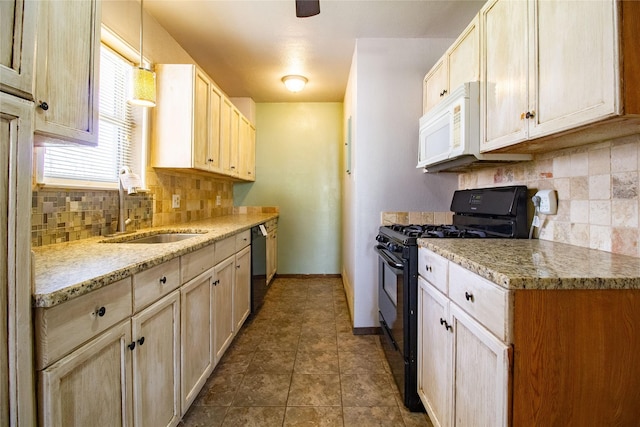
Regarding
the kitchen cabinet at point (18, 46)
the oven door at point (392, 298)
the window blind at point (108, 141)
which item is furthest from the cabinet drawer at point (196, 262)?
the oven door at point (392, 298)

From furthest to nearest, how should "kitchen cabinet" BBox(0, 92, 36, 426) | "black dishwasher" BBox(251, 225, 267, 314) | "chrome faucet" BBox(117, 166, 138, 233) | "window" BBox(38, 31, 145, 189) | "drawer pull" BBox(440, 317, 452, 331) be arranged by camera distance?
"black dishwasher" BBox(251, 225, 267, 314), "chrome faucet" BBox(117, 166, 138, 233), "window" BBox(38, 31, 145, 189), "drawer pull" BBox(440, 317, 452, 331), "kitchen cabinet" BBox(0, 92, 36, 426)

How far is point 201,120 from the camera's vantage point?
246cm

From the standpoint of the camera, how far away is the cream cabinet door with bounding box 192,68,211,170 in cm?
233

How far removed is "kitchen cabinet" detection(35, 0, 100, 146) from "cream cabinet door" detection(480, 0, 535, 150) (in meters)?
1.78

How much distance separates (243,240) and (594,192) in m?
2.25

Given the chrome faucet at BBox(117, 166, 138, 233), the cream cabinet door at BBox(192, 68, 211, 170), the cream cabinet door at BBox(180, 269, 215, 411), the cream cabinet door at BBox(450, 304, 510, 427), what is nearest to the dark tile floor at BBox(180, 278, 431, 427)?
the cream cabinet door at BBox(180, 269, 215, 411)

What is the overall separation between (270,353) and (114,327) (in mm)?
1434

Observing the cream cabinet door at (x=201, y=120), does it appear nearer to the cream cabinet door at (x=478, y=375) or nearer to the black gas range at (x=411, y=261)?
the black gas range at (x=411, y=261)

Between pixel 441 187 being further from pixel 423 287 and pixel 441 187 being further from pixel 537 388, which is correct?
pixel 537 388

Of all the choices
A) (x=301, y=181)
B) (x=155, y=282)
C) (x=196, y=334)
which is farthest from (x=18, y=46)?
(x=301, y=181)

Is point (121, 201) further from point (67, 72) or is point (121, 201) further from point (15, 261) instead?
point (15, 261)

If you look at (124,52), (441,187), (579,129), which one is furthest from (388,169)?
(124,52)

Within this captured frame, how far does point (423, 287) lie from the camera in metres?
1.55

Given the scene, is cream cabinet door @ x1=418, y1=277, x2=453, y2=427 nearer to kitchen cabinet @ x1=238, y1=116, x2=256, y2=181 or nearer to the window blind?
the window blind
